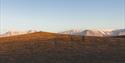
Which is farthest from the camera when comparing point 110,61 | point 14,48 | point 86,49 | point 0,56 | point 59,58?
point 14,48

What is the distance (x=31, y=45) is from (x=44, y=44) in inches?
105

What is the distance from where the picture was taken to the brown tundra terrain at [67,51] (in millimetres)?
42469

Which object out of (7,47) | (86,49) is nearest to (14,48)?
(7,47)

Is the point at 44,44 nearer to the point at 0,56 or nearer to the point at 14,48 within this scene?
the point at 14,48

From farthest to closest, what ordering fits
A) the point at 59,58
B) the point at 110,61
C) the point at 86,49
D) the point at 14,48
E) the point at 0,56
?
the point at 14,48, the point at 86,49, the point at 0,56, the point at 59,58, the point at 110,61

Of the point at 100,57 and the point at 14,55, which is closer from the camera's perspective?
the point at 100,57

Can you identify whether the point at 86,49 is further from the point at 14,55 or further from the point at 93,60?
the point at 14,55

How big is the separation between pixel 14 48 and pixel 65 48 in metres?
10.9

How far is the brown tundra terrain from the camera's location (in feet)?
139

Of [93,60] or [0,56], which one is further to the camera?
[0,56]

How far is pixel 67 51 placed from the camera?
49438 mm

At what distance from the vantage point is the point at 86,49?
50.7 metres

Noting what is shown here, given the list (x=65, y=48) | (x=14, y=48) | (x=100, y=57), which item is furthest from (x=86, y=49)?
(x=14, y=48)

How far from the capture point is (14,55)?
47500 millimetres
